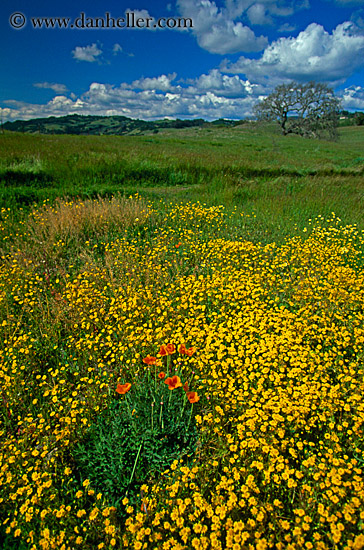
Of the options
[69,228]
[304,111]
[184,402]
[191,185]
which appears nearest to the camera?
[184,402]

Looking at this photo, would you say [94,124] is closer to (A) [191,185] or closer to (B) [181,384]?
(A) [191,185]

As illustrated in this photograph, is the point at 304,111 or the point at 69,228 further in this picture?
the point at 304,111

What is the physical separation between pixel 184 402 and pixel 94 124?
150586 mm

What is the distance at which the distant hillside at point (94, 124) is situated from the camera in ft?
321

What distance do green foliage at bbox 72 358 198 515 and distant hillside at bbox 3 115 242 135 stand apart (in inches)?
3821

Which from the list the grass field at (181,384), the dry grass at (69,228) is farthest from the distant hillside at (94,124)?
the grass field at (181,384)

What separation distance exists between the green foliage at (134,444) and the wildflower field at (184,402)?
2cm

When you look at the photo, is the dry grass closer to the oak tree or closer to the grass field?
the grass field

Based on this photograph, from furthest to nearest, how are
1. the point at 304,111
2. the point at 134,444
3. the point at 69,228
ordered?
the point at 304,111
the point at 69,228
the point at 134,444

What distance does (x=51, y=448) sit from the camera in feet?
8.80

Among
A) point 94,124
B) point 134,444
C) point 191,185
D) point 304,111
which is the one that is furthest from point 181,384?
point 94,124

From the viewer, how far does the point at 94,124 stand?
132000 mm

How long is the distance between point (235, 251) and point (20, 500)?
5066mm

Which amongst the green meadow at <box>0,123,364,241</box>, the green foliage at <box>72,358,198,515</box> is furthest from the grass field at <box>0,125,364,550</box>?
the green meadow at <box>0,123,364,241</box>
